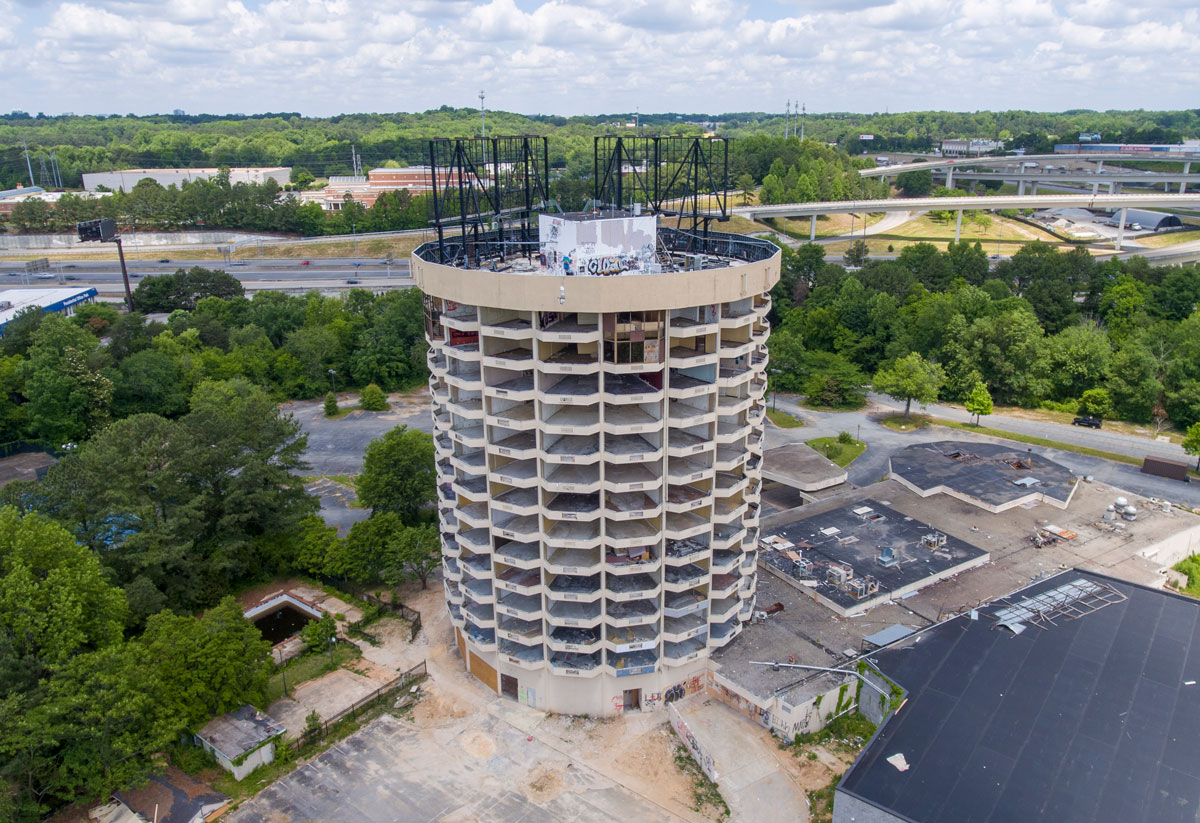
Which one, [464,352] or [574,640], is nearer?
[464,352]

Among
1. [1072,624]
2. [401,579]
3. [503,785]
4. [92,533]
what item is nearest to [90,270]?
[92,533]

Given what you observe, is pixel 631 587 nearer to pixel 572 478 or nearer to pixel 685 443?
pixel 572 478

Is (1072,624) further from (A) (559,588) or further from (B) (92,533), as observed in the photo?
(B) (92,533)

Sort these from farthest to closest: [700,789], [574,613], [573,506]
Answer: [574,613] → [573,506] → [700,789]

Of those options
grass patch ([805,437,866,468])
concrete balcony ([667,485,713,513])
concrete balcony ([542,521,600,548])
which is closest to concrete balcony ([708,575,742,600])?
concrete balcony ([667,485,713,513])

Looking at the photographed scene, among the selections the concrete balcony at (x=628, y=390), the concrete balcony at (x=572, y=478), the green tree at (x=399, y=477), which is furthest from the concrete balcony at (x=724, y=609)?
the green tree at (x=399, y=477)

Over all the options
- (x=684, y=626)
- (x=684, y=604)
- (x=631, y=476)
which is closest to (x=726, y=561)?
(x=684, y=604)
